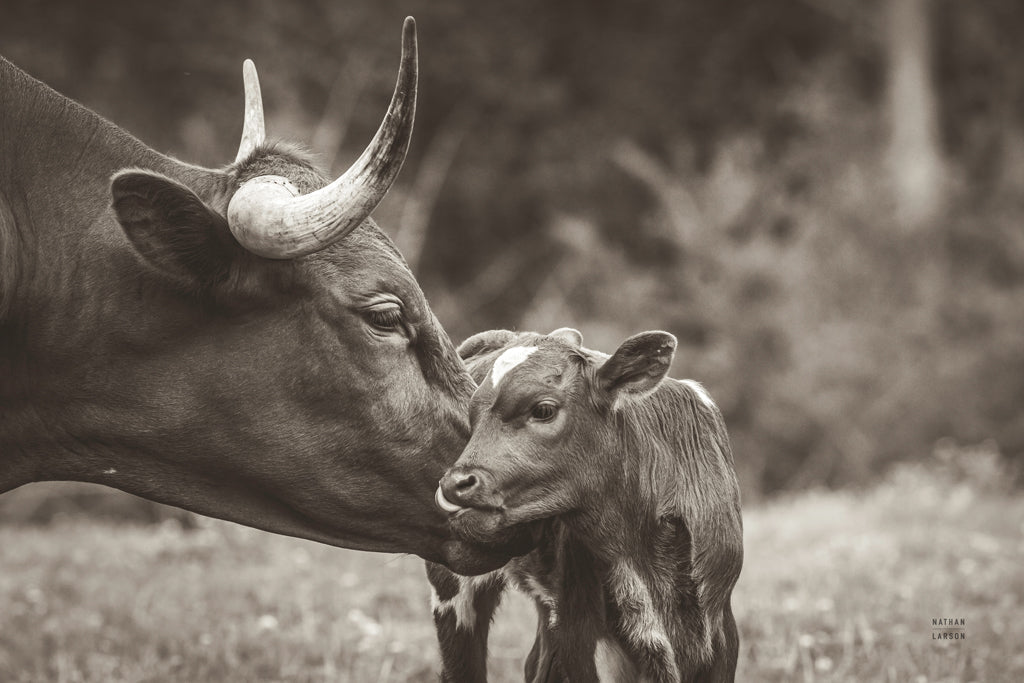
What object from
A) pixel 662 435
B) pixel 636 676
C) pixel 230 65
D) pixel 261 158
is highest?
pixel 230 65

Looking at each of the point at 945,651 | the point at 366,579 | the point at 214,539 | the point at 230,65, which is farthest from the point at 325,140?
the point at 945,651

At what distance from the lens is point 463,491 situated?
12.4ft

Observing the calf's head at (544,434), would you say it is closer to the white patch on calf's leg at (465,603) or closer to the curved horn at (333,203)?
the white patch on calf's leg at (465,603)

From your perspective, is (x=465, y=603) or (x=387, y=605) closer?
(x=465, y=603)

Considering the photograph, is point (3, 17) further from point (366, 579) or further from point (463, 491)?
point (463, 491)

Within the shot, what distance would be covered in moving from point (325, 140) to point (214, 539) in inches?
361

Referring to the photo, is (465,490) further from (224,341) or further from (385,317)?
(224,341)

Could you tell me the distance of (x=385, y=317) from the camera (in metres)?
4.02

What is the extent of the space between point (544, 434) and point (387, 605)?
11.7ft

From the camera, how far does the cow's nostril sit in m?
3.78

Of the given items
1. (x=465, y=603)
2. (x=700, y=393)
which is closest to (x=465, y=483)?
(x=465, y=603)

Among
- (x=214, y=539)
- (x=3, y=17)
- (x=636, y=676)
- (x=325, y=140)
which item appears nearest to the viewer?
(x=636, y=676)

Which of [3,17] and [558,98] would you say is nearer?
[3,17]

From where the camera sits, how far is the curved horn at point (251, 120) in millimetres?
4559
